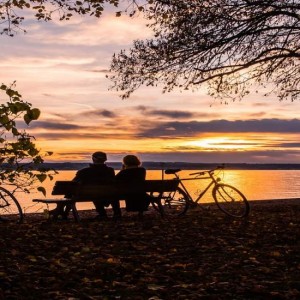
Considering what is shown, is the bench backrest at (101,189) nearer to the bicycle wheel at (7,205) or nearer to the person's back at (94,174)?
the person's back at (94,174)

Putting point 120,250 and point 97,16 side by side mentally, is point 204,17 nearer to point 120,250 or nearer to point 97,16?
point 97,16

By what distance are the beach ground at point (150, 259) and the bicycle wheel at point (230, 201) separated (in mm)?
788

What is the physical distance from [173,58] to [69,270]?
7811 mm

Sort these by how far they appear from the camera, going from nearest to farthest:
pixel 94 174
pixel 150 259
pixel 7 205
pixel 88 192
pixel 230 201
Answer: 1. pixel 150 259
2. pixel 7 205
3. pixel 88 192
4. pixel 94 174
5. pixel 230 201

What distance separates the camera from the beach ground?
6.63 metres

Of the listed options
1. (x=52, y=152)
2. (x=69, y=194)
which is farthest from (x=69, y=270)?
(x=69, y=194)

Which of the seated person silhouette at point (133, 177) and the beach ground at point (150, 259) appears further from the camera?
the seated person silhouette at point (133, 177)

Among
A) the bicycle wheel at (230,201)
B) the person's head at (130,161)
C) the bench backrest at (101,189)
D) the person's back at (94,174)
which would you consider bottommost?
the bicycle wheel at (230,201)

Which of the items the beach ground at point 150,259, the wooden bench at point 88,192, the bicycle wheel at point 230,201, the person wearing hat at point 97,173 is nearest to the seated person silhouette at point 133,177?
the wooden bench at point 88,192

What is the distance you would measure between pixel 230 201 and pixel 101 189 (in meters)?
3.14

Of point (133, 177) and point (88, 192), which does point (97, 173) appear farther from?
point (133, 177)

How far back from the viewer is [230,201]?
43.6 ft

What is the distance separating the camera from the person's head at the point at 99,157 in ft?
40.4

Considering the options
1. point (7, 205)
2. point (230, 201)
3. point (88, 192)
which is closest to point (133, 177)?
point (88, 192)
